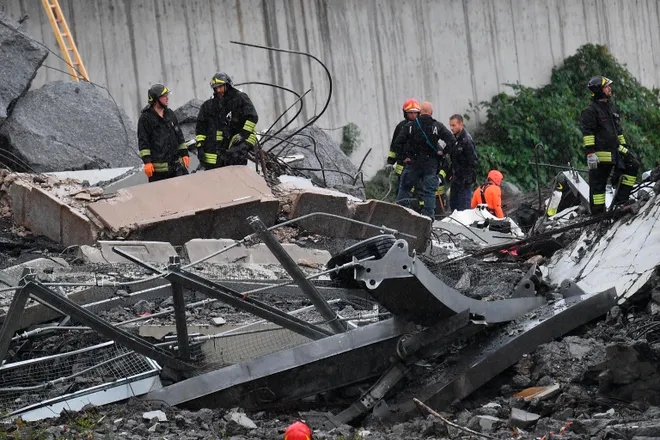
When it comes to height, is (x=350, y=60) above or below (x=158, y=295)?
above

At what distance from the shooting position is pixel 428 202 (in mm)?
13234

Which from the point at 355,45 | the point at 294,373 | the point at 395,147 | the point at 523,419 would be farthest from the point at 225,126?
the point at 355,45

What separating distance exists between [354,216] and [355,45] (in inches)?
400

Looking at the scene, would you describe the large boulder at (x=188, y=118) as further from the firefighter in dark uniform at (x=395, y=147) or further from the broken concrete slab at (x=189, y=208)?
the broken concrete slab at (x=189, y=208)

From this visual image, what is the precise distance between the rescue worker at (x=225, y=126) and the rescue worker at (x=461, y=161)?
3.14m

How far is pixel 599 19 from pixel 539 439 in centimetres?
Answer: 1955

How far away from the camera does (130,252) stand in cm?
849

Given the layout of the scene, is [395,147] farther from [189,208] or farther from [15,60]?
[15,60]

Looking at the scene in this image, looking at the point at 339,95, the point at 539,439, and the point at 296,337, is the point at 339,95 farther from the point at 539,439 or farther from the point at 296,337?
the point at 539,439

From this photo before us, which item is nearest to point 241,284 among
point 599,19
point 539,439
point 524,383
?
point 524,383

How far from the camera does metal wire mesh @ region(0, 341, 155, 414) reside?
20.5 feet

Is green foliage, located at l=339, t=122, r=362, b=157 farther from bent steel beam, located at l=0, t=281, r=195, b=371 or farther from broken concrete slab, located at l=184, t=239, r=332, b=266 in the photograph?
bent steel beam, located at l=0, t=281, r=195, b=371

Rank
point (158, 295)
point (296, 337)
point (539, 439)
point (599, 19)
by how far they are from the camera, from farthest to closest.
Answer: point (599, 19), point (158, 295), point (296, 337), point (539, 439)

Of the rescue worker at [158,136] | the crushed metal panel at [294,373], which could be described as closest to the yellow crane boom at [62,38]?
the rescue worker at [158,136]
